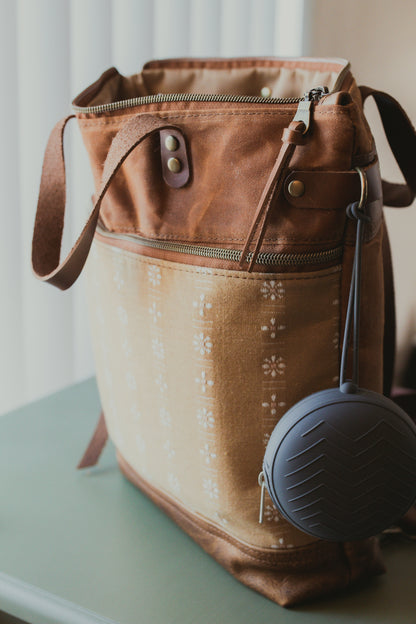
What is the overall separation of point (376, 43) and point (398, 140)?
2.25 ft

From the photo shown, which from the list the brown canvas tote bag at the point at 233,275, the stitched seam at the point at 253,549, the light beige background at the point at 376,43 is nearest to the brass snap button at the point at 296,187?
the brown canvas tote bag at the point at 233,275

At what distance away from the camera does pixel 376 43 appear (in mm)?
1145

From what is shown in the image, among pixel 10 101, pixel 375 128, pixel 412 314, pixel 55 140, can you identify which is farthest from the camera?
pixel 412 314

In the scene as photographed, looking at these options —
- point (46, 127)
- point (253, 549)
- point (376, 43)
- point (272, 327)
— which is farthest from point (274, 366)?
point (376, 43)

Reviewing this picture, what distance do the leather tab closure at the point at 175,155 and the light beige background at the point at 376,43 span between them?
0.73 meters

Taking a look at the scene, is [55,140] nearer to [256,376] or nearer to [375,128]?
[256,376]

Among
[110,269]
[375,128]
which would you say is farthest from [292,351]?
[375,128]

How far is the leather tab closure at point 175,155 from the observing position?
446mm

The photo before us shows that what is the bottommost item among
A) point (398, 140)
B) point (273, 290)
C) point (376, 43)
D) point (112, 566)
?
point (112, 566)

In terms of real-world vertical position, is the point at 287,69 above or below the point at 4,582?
above

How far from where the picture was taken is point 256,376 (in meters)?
0.44

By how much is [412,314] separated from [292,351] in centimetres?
91

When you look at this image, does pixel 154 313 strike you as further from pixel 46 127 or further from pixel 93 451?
pixel 46 127

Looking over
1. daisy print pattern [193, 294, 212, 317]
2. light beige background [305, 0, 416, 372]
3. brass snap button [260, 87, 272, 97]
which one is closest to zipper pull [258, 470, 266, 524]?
daisy print pattern [193, 294, 212, 317]
